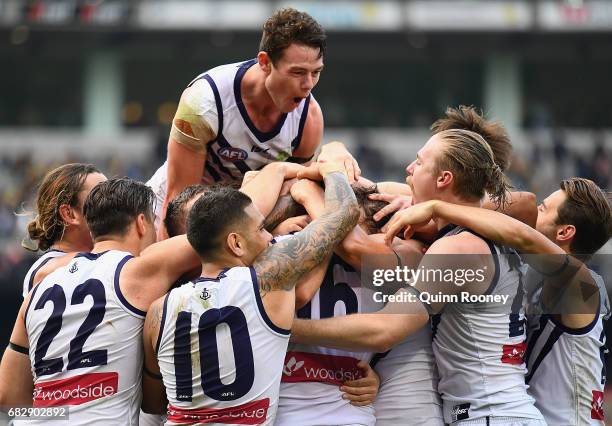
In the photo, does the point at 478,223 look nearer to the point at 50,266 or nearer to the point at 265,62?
the point at 265,62

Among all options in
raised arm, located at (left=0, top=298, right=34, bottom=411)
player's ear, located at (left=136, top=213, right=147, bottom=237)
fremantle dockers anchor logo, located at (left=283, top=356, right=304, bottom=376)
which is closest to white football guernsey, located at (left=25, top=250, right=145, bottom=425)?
player's ear, located at (left=136, top=213, right=147, bottom=237)

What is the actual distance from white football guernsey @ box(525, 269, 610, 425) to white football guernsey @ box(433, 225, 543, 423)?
13.2 inches

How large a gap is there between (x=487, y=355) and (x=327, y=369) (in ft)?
2.54

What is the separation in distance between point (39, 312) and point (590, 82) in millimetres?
29743

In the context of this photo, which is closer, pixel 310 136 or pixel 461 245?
pixel 461 245

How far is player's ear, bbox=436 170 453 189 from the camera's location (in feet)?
15.4

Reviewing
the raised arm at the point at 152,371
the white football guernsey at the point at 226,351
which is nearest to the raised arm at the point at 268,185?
the white football guernsey at the point at 226,351

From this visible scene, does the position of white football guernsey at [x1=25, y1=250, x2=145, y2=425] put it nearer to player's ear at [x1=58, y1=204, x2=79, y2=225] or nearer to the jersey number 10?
the jersey number 10

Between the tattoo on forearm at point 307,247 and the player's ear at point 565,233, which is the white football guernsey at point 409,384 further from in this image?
the player's ear at point 565,233

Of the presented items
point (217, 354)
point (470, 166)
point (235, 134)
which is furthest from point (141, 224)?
point (470, 166)

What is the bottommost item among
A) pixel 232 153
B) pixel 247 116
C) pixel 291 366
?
pixel 291 366

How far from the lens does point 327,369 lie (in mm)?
4562

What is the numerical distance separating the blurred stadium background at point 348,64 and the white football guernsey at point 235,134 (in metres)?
20.9

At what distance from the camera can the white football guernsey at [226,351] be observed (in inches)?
166
